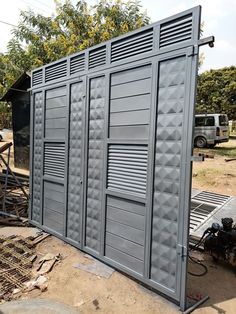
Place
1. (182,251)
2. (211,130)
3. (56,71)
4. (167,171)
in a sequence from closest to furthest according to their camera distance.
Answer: (182,251) < (167,171) < (56,71) < (211,130)

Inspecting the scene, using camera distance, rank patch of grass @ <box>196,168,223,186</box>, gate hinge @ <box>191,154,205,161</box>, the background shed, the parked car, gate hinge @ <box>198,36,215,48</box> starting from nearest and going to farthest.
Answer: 1. gate hinge @ <box>198,36,215,48</box>
2. gate hinge @ <box>191,154,205,161</box>
3. patch of grass @ <box>196,168,223,186</box>
4. the background shed
5. the parked car

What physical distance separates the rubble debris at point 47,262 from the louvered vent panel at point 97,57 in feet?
10.2

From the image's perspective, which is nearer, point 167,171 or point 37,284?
point 167,171

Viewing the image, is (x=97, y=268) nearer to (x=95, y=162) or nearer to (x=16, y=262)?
(x=16, y=262)

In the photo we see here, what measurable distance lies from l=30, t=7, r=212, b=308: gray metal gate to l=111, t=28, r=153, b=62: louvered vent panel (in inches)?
0.5

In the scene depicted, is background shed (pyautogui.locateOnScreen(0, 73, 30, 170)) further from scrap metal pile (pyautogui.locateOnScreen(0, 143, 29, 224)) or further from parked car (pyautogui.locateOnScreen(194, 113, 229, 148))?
parked car (pyautogui.locateOnScreen(194, 113, 229, 148))

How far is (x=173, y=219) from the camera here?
3.08 m

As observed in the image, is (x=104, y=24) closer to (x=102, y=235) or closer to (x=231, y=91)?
(x=102, y=235)

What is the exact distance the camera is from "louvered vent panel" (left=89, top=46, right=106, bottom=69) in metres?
3.88

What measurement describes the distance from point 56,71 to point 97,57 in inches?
45.0

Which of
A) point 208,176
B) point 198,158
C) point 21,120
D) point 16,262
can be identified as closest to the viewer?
point 198,158

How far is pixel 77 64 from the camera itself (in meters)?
4.34

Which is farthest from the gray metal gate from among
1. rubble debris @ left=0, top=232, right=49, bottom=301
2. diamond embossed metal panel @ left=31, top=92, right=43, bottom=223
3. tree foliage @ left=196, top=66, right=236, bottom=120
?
tree foliage @ left=196, top=66, right=236, bottom=120

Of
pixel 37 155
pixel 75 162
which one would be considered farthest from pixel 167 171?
pixel 37 155
